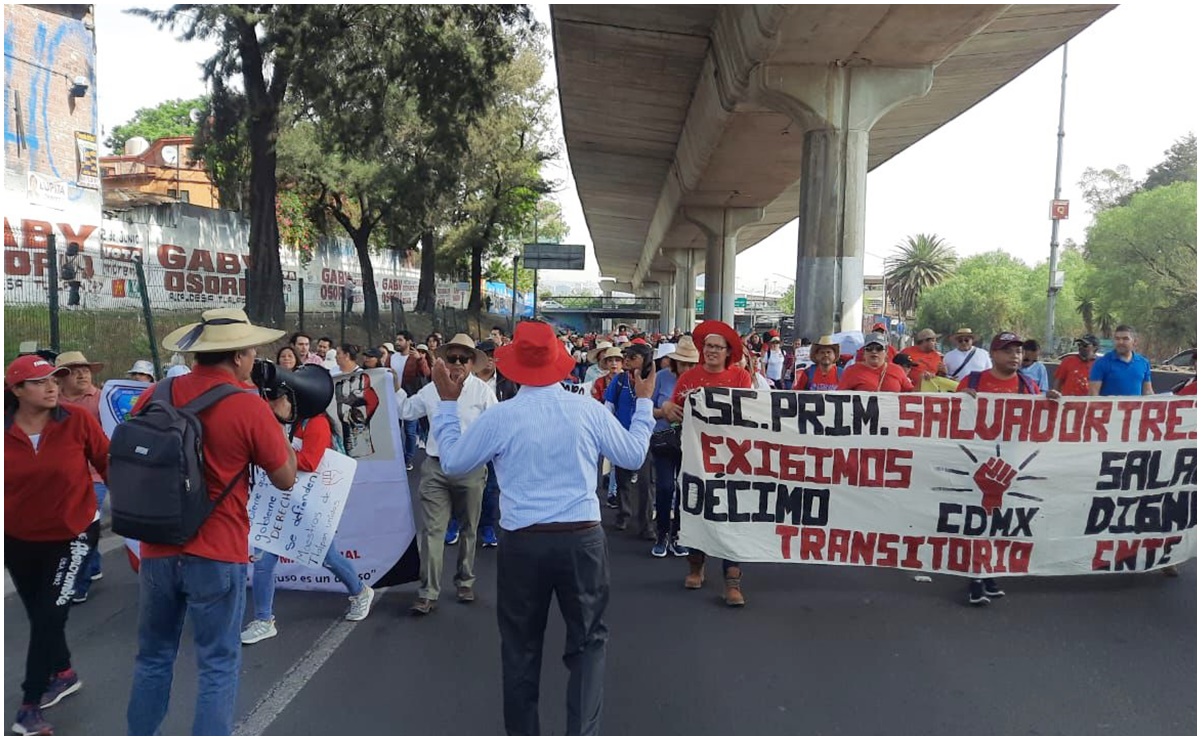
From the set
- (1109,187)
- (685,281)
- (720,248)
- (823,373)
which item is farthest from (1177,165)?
(823,373)

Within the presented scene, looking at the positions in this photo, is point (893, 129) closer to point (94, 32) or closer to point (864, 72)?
point (864, 72)

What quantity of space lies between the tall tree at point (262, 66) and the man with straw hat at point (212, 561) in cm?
1610

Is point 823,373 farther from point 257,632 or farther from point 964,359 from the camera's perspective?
point 257,632

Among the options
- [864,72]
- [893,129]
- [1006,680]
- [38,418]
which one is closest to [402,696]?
[38,418]

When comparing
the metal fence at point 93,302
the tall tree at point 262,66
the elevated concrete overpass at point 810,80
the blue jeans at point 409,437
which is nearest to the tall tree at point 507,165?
the elevated concrete overpass at point 810,80

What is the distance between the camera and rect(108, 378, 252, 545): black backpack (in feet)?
10.3

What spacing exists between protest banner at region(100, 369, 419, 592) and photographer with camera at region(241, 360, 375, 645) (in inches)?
4.4

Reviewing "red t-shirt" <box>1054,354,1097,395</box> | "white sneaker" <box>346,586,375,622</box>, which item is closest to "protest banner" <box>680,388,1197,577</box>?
"white sneaker" <box>346,586,375,622</box>

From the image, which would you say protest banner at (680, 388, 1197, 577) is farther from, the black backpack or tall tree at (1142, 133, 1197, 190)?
tall tree at (1142, 133, 1197, 190)

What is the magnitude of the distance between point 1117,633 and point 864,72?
1271 cm

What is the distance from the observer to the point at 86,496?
13.7 feet

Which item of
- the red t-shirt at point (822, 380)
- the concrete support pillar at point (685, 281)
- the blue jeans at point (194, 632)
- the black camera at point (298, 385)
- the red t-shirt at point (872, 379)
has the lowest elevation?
the blue jeans at point (194, 632)

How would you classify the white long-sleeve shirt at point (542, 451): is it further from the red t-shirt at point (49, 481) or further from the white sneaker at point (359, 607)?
the white sneaker at point (359, 607)

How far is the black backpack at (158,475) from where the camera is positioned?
3.13 meters
